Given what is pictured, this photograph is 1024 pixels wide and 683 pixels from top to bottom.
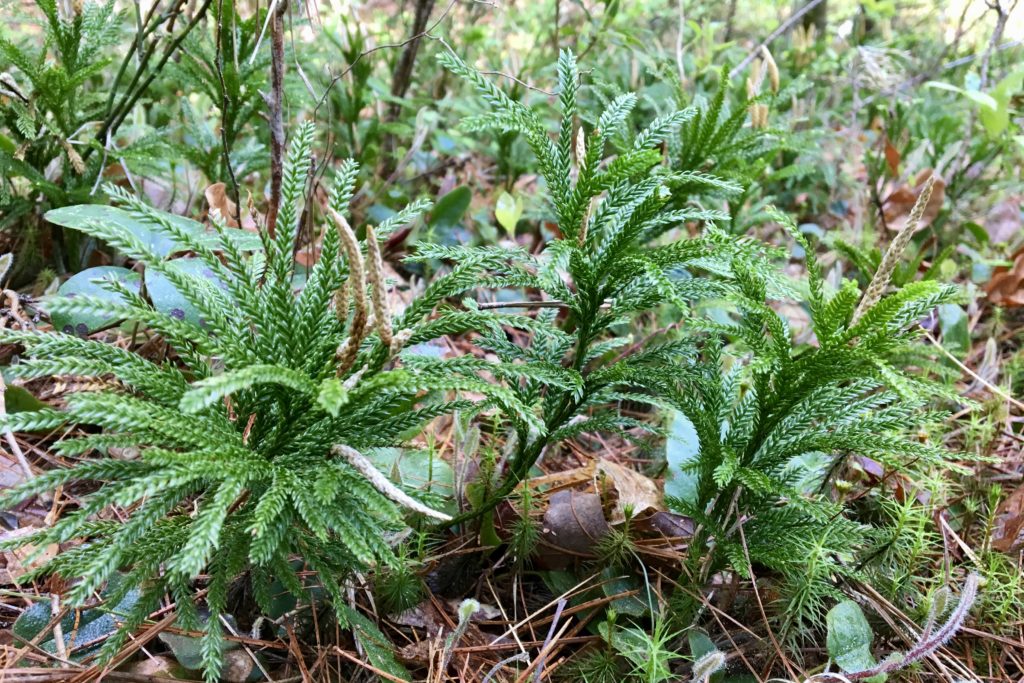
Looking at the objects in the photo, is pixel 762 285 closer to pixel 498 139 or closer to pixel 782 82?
pixel 498 139

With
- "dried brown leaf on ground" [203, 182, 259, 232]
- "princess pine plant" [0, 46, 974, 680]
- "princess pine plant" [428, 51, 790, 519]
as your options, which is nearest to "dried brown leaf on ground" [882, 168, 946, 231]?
"princess pine plant" [0, 46, 974, 680]

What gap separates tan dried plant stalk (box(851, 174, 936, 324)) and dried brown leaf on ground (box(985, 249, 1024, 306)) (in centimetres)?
214

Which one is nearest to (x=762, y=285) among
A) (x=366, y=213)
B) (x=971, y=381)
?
(x=971, y=381)

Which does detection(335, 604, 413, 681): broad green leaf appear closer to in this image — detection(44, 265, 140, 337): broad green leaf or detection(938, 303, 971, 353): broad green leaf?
detection(44, 265, 140, 337): broad green leaf

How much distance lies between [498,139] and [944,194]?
2.20m

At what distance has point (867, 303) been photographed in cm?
141

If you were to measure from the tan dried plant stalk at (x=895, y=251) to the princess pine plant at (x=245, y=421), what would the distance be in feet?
2.34

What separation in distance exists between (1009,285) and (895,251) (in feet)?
7.38

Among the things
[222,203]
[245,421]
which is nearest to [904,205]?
[222,203]

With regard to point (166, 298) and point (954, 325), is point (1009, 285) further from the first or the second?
point (166, 298)

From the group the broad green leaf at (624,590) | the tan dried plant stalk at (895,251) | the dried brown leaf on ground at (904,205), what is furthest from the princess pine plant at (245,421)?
the dried brown leaf on ground at (904,205)

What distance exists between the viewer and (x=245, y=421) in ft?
4.40

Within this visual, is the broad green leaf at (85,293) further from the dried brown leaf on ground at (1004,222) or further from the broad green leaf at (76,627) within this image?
the dried brown leaf on ground at (1004,222)

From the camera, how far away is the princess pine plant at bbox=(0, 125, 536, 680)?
1.11m
